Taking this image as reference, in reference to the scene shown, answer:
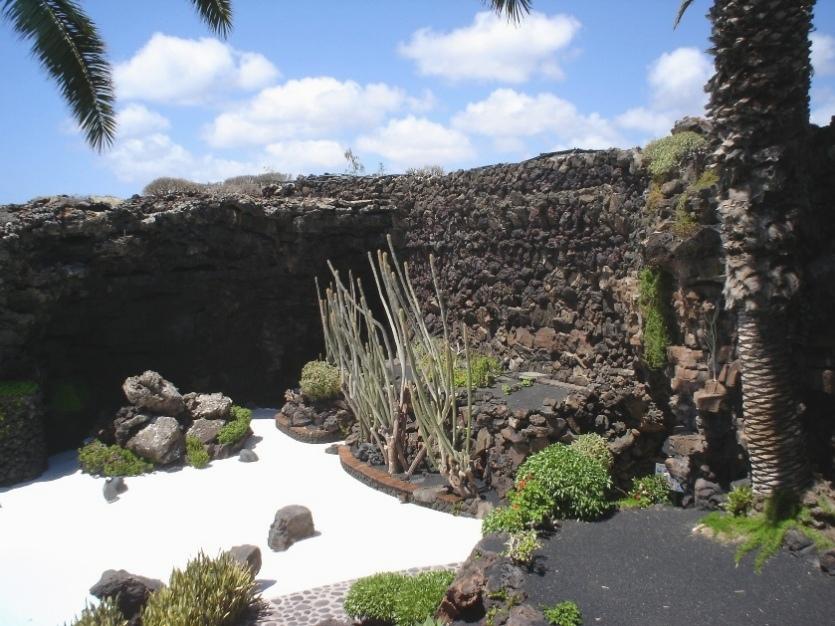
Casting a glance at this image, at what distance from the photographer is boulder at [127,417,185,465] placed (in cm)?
1299

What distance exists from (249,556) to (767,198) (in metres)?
7.10

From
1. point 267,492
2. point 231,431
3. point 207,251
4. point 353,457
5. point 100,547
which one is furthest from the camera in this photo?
point 207,251

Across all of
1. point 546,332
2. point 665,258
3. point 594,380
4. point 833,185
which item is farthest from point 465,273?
point 833,185

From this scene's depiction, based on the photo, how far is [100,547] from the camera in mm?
10117

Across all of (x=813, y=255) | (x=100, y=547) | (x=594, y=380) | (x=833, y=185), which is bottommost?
(x=100, y=547)

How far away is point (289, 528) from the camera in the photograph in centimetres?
969

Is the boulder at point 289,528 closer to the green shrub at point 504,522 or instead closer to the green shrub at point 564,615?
the green shrub at point 504,522

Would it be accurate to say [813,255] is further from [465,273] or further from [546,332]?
[465,273]

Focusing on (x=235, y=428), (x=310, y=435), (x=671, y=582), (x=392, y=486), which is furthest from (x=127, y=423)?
(x=671, y=582)

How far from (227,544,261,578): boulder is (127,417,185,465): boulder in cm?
480

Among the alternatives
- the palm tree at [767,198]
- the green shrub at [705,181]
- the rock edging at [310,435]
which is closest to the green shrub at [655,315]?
the green shrub at [705,181]

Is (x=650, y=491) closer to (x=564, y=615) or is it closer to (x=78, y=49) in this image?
(x=564, y=615)

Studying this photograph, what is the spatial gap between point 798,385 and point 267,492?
8.16 m

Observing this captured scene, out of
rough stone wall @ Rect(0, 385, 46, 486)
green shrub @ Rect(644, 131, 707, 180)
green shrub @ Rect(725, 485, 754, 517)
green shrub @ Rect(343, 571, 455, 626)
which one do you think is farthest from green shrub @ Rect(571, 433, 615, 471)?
rough stone wall @ Rect(0, 385, 46, 486)
